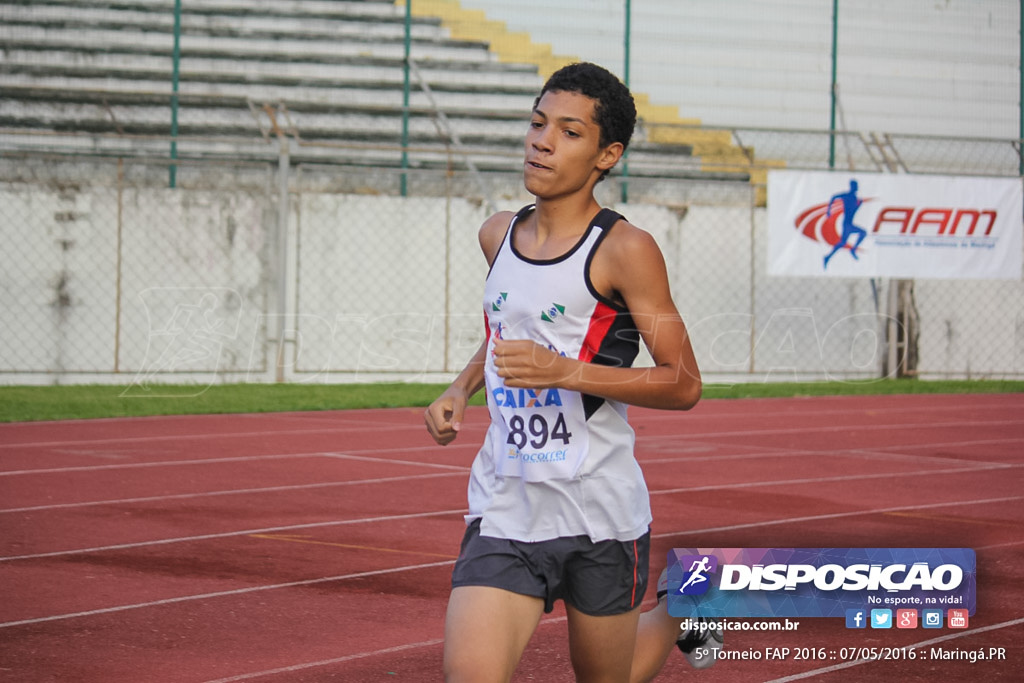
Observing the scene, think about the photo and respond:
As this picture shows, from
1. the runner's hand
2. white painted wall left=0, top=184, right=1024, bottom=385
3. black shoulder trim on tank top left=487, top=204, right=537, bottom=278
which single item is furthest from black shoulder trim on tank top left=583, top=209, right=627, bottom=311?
white painted wall left=0, top=184, right=1024, bottom=385

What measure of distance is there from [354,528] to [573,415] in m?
4.31

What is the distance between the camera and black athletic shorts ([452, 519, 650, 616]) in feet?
10.4

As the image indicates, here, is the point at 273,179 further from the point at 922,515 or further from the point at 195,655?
the point at 195,655

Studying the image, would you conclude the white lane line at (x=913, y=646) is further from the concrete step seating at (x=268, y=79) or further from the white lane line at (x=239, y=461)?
the concrete step seating at (x=268, y=79)

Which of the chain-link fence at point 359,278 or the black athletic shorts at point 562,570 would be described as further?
the chain-link fence at point 359,278

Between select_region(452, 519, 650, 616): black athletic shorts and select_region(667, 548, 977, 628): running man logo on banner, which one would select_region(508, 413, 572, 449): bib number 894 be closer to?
select_region(452, 519, 650, 616): black athletic shorts

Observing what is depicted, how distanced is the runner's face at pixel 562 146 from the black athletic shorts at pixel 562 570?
792 mm

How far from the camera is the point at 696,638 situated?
395 cm

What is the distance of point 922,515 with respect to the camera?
8.05 meters

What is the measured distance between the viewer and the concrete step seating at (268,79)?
58.3 feet

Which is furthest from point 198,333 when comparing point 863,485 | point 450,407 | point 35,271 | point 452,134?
point 450,407

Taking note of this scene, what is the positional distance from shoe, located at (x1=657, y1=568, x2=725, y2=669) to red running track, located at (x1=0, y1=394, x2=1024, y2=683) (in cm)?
71

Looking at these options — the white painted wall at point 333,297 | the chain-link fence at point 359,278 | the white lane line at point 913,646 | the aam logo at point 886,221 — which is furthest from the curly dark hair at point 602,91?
the aam logo at point 886,221

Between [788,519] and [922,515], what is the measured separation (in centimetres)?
82
